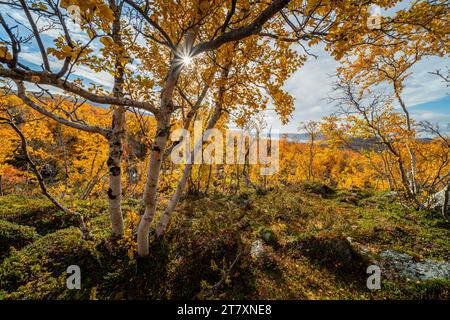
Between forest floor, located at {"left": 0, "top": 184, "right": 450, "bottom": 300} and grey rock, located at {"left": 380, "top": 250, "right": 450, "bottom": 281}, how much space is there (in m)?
0.26

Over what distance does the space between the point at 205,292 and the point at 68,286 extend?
10.9ft

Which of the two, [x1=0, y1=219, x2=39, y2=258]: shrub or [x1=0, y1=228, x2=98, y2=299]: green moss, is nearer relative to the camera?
[x1=0, y1=228, x2=98, y2=299]: green moss

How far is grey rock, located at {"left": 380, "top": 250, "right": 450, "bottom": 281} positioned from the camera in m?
5.03

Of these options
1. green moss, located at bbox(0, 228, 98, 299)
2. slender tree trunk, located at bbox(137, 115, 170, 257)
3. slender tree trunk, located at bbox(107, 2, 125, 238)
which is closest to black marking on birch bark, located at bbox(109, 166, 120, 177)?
slender tree trunk, located at bbox(107, 2, 125, 238)

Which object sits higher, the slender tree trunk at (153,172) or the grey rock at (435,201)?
the slender tree trunk at (153,172)

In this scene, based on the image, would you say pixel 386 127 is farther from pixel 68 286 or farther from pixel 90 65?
pixel 68 286

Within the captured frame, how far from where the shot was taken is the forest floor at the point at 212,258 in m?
4.55

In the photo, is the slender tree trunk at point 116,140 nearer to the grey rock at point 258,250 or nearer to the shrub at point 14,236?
the shrub at point 14,236

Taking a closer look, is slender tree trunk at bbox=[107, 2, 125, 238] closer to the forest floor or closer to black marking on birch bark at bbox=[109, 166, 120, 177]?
black marking on birch bark at bbox=[109, 166, 120, 177]

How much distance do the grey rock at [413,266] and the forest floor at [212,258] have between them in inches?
10.4

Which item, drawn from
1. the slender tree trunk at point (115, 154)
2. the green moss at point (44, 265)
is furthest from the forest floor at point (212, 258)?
the slender tree trunk at point (115, 154)

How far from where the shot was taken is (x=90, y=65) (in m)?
3.35

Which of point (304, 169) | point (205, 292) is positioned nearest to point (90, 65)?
point (205, 292)
